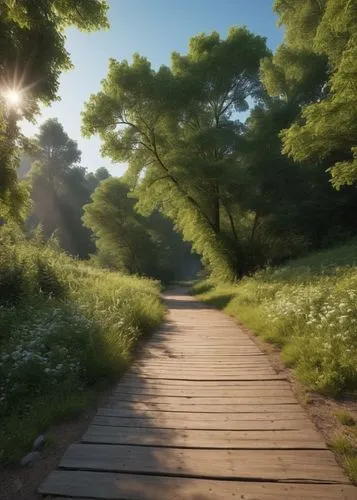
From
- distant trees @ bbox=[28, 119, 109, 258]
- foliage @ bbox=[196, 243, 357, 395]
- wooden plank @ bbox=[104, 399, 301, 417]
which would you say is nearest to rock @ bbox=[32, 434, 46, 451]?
wooden plank @ bbox=[104, 399, 301, 417]

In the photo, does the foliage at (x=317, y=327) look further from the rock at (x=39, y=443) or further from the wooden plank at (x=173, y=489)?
the rock at (x=39, y=443)

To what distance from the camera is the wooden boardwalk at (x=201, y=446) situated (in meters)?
2.67

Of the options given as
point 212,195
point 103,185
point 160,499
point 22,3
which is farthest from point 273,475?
point 103,185

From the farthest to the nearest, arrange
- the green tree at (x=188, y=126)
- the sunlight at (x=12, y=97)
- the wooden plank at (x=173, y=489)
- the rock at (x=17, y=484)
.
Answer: the green tree at (x=188, y=126)
the sunlight at (x=12, y=97)
the rock at (x=17, y=484)
the wooden plank at (x=173, y=489)

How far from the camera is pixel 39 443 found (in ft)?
11.0

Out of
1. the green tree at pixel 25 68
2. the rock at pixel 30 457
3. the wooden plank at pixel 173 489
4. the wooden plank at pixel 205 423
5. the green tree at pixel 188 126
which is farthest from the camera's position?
the green tree at pixel 188 126

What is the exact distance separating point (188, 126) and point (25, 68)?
40.0ft

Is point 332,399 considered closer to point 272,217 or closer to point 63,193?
point 272,217

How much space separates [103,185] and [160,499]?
37.7m

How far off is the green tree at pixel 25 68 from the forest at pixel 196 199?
4 centimetres

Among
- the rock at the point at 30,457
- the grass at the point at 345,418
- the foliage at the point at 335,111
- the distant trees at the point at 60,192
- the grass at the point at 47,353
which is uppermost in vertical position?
the distant trees at the point at 60,192

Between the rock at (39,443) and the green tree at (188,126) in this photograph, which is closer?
the rock at (39,443)

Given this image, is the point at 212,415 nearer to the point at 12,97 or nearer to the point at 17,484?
the point at 17,484

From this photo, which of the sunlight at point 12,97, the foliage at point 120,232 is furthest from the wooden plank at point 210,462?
the foliage at point 120,232
